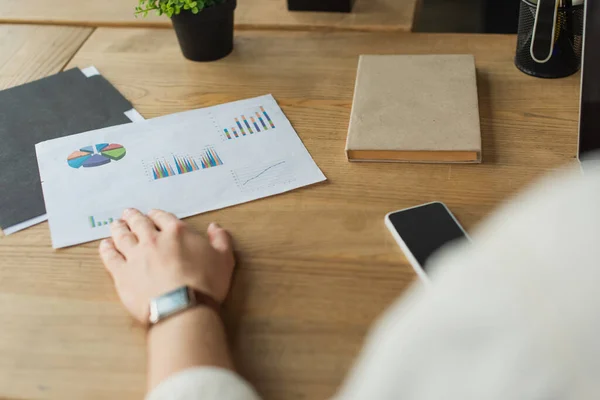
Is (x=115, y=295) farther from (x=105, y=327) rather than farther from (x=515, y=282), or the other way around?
(x=515, y=282)

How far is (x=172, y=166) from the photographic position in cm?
85

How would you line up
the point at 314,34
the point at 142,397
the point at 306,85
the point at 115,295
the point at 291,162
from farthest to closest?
1. the point at 314,34
2. the point at 306,85
3. the point at 291,162
4. the point at 115,295
5. the point at 142,397

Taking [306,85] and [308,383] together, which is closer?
[308,383]

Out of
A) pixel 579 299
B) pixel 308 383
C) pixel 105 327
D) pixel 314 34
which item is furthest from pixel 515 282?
pixel 314 34

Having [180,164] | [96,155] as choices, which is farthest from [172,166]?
[96,155]

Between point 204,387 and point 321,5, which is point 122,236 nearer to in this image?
point 204,387

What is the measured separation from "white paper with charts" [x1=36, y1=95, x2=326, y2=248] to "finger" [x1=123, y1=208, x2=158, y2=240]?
22mm

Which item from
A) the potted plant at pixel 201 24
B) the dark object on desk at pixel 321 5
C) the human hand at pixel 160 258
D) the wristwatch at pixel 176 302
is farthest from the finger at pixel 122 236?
the dark object on desk at pixel 321 5

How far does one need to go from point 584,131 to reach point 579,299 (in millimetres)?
558

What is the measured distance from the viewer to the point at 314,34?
113 centimetres

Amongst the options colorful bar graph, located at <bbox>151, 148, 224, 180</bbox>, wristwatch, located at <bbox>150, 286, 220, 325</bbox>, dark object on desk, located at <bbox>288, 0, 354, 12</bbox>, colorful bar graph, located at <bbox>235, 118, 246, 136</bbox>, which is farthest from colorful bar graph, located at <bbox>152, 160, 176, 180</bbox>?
dark object on desk, located at <bbox>288, 0, 354, 12</bbox>

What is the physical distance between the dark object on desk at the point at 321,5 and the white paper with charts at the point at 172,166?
306 mm

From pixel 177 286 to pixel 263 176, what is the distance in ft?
0.74

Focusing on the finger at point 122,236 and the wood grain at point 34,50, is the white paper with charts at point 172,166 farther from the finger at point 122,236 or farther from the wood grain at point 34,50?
Answer: the wood grain at point 34,50
